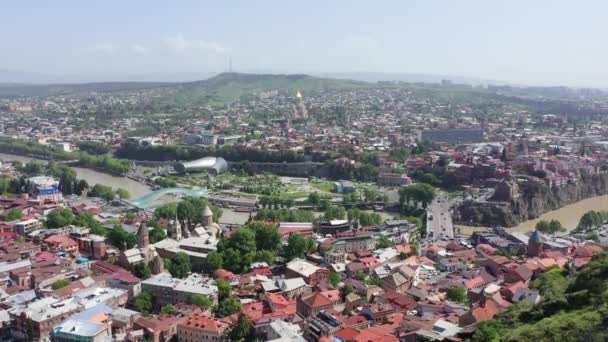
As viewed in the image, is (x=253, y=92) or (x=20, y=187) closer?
(x=20, y=187)

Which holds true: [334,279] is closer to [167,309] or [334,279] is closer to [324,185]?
[167,309]

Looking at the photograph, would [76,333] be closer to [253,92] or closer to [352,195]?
[352,195]

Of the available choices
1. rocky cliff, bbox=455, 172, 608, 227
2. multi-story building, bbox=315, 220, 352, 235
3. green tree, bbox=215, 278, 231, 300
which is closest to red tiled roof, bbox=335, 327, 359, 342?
green tree, bbox=215, 278, 231, 300

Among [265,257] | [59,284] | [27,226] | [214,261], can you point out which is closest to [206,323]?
[214,261]

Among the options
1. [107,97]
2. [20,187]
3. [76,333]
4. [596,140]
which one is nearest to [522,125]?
[596,140]

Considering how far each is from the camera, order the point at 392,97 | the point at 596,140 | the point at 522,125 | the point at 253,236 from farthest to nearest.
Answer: the point at 392,97, the point at 522,125, the point at 596,140, the point at 253,236

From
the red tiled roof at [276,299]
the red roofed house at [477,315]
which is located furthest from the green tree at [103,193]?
the red roofed house at [477,315]

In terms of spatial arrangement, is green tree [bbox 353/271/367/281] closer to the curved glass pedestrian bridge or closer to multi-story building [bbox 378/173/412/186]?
the curved glass pedestrian bridge
